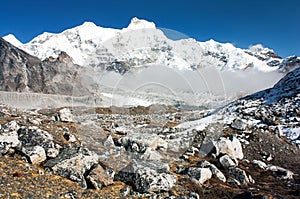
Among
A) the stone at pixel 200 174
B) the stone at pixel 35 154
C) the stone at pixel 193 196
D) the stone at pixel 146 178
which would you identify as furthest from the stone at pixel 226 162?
the stone at pixel 35 154

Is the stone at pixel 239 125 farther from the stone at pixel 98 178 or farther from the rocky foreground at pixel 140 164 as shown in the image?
the stone at pixel 98 178

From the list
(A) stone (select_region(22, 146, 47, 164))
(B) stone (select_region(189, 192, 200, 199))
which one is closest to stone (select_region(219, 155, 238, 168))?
(B) stone (select_region(189, 192, 200, 199))

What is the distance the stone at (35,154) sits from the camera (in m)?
14.5

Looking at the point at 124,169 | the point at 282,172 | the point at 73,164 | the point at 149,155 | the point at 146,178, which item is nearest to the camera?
the point at 73,164

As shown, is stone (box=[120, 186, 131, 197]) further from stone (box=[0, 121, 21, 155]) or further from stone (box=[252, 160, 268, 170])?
stone (box=[252, 160, 268, 170])

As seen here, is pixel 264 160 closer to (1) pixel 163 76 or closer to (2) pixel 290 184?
(2) pixel 290 184

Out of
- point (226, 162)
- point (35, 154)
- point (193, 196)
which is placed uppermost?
point (35, 154)

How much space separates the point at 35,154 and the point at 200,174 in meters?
9.68

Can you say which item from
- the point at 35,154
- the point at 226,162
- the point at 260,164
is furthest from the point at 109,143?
the point at 260,164

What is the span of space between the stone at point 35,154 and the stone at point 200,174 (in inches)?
348

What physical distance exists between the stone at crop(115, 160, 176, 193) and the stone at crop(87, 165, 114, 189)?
2.94 feet

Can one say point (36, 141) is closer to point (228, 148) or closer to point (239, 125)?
point (228, 148)

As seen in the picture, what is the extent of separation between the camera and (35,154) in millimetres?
14680

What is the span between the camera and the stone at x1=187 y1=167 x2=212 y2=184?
17109mm
